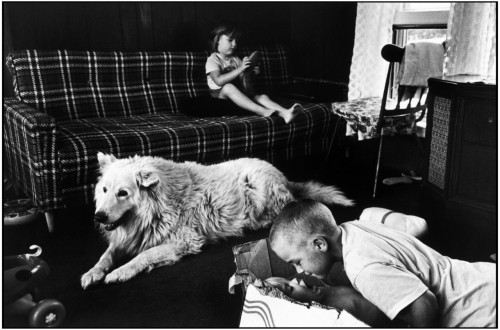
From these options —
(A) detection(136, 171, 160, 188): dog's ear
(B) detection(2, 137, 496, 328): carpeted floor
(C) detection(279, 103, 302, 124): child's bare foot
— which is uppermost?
(C) detection(279, 103, 302, 124): child's bare foot

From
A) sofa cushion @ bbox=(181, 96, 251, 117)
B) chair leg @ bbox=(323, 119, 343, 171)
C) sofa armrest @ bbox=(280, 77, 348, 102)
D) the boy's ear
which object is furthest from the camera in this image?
sofa armrest @ bbox=(280, 77, 348, 102)

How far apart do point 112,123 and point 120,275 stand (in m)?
0.67

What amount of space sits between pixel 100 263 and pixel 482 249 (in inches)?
46.0

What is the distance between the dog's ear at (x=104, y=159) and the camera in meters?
1.48

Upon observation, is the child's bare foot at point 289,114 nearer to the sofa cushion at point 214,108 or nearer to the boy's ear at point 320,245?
the sofa cushion at point 214,108

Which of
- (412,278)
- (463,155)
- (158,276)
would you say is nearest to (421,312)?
(412,278)

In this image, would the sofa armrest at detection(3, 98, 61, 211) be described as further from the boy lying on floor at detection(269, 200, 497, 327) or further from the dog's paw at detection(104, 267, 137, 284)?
the boy lying on floor at detection(269, 200, 497, 327)

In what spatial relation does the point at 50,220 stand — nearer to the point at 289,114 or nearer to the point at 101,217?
the point at 101,217

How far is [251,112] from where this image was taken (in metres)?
1.89

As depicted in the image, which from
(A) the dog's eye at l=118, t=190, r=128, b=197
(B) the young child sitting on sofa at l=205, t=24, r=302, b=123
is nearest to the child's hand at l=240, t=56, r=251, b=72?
(B) the young child sitting on sofa at l=205, t=24, r=302, b=123

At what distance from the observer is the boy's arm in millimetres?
944

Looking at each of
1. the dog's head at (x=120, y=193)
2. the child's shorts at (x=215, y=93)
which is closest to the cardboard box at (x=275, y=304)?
the dog's head at (x=120, y=193)

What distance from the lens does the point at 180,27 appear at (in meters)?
2.20

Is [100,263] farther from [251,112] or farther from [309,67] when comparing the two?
[309,67]
